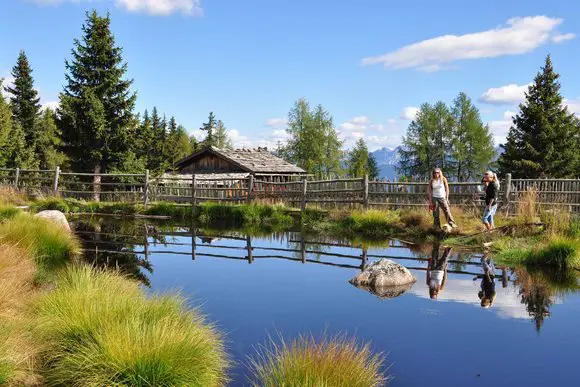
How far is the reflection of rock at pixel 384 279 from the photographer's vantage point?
9125mm

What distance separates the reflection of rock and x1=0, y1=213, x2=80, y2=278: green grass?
227 inches

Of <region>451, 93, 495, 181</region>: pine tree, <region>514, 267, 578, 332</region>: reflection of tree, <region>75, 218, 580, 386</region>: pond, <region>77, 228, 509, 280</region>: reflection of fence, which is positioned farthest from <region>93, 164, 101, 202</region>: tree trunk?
<region>451, 93, 495, 181</region>: pine tree

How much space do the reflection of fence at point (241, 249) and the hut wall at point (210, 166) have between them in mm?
17604

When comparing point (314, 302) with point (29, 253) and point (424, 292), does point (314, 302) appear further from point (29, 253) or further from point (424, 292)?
point (29, 253)

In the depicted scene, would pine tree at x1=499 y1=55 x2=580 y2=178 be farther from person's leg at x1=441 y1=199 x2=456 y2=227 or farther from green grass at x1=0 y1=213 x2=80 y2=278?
green grass at x1=0 y1=213 x2=80 y2=278

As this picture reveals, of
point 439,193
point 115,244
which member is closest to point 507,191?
point 439,193

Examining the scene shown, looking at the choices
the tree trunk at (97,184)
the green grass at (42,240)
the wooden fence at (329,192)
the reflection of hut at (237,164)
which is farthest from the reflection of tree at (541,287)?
the reflection of hut at (237,164)

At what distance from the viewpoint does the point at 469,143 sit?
63781 millimetres

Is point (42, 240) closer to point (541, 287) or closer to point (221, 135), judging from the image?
point (541, 287)

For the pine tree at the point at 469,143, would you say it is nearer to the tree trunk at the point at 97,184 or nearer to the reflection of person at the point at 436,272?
the tree trunk at the point at 97,184

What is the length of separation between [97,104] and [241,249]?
683 inches

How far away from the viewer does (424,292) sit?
28.9ft

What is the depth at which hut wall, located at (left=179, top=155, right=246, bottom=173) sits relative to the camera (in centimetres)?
3419

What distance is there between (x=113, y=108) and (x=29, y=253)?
2071 cm
